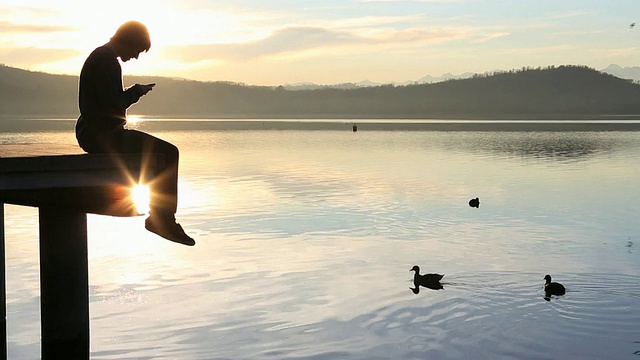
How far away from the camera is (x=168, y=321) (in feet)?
57.7

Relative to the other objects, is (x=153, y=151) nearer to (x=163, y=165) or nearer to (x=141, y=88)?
(x=163, y=165)

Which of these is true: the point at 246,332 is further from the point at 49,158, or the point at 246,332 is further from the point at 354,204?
the point at 354,204

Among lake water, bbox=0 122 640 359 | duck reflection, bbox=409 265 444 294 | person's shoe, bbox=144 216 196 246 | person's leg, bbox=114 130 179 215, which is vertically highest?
person's leg, bbox=114 130 179 215

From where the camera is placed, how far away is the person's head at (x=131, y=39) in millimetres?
10781

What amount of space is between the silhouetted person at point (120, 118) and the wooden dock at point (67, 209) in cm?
18

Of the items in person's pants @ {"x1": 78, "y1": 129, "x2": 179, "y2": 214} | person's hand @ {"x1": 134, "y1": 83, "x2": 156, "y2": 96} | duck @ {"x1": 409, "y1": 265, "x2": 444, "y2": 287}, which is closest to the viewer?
person's pants @ {"x1": 78, "y1": 129, "x2": 179, "y2": 214}

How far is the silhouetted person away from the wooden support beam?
969mm

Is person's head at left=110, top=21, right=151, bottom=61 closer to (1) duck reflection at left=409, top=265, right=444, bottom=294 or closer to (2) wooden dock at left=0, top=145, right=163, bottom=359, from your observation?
(2) wooden dock at left=0, top=145, right=163, bottom=359

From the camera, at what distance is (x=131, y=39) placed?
10.8 meters

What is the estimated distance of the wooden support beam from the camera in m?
11.3

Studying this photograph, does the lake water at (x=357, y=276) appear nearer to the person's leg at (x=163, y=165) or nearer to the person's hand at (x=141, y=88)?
the person's leg at (x=163, y=165)

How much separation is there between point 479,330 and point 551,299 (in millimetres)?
3519

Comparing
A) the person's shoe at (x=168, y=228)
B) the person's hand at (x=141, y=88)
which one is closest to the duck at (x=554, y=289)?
the person's shoe at (x=168, y=228)

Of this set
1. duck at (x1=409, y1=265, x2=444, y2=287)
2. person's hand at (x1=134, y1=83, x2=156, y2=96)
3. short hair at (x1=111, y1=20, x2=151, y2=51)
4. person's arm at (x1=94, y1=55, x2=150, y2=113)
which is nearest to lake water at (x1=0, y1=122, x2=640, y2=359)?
duck at (x1=409, y1=265, x2=444, y2=287)
